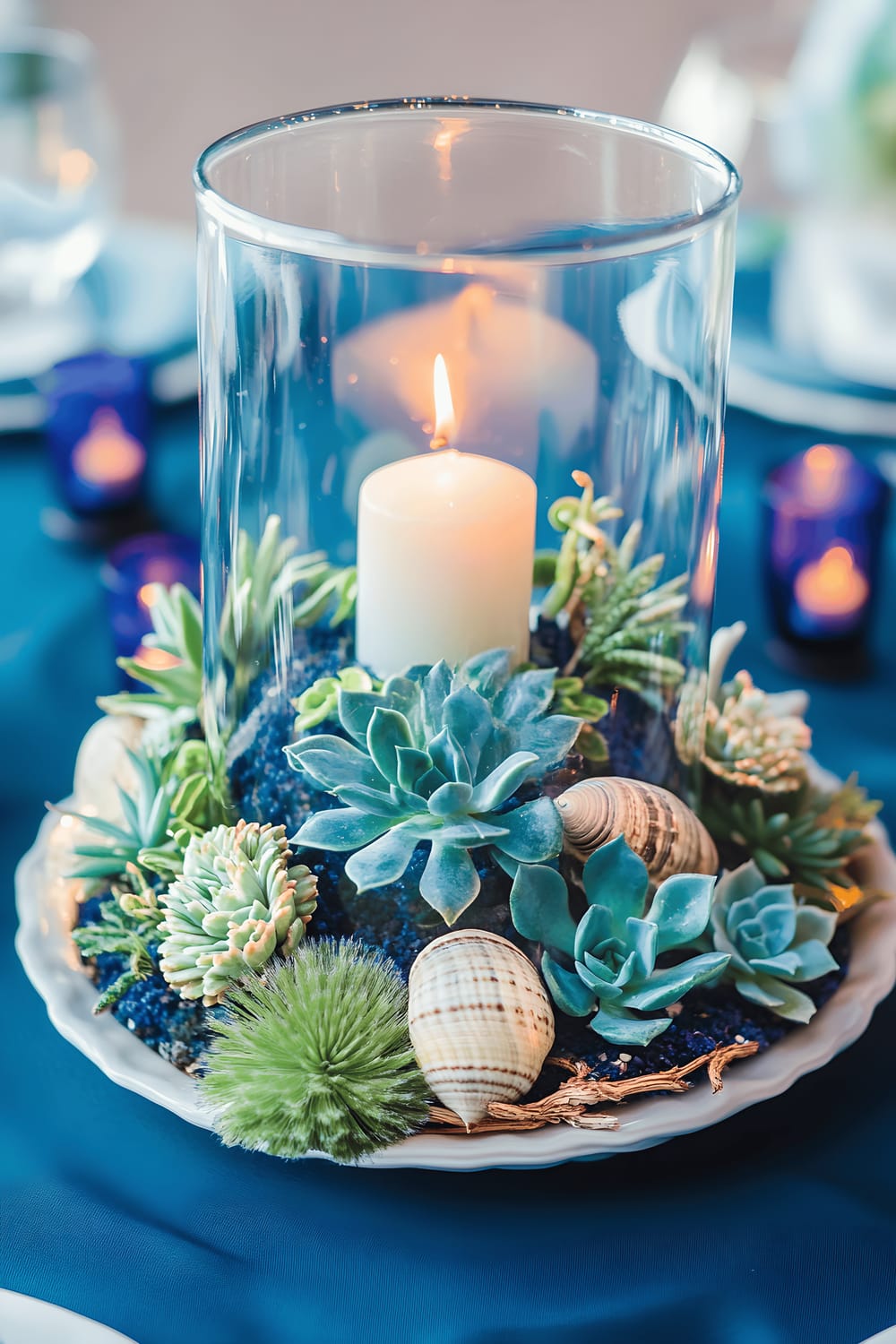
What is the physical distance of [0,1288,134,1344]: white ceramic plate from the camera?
0.38m

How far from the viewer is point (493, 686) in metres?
0.47

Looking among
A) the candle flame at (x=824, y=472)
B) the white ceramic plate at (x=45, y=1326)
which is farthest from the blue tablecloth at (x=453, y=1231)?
the candle flame at (x=824, y=472)

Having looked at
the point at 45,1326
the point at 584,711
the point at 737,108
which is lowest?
the point at 45,1326

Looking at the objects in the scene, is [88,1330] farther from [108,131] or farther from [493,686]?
[108,131]

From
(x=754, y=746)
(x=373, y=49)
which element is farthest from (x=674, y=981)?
(x=373, y=49)

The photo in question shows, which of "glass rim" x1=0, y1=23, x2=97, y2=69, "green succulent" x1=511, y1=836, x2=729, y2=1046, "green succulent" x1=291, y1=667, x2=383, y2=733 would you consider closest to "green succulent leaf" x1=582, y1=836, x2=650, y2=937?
"green succulent" x1=511, y1=836, x2=729, y2=1046

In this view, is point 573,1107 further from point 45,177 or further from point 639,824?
point 45,177

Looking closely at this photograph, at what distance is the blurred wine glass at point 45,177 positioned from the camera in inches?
34.5

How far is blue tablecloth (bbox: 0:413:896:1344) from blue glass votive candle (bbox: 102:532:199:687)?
0.76ft

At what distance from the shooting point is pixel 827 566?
724 millimetres

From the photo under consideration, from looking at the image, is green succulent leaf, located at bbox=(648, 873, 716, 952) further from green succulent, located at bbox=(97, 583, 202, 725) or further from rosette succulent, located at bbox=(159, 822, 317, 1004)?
green succulent, located at bbox=(97, 583, 202, 725)

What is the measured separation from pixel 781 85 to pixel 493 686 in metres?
0.66

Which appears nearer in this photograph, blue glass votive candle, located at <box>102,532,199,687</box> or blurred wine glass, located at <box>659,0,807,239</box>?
blue glass votive candle, located at <box>102,532,199,687</box>

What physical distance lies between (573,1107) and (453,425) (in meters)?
0.24
